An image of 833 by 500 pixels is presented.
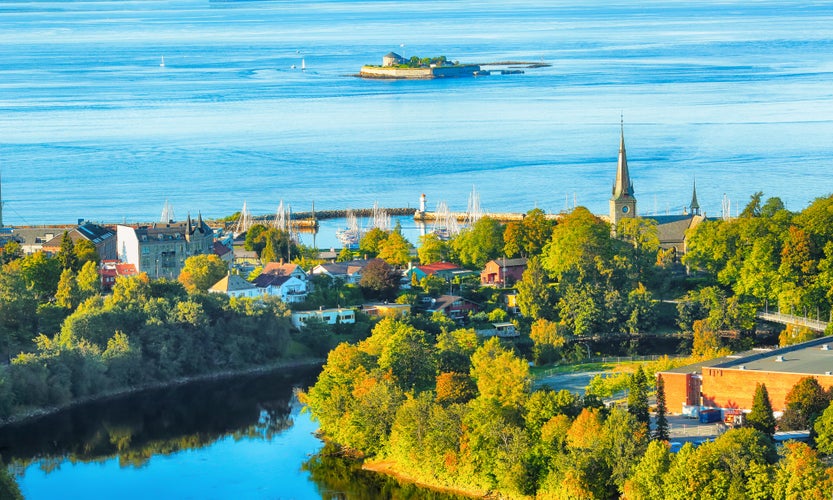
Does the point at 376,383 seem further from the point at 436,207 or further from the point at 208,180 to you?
the point at 208,180

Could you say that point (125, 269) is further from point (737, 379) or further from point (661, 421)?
point (661, 421)

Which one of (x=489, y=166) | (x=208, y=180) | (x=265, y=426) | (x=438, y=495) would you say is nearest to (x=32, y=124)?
(x=208, y=180)

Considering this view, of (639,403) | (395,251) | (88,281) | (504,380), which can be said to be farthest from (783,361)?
(395,251)

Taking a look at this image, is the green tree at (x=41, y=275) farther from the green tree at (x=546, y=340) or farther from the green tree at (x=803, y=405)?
the green tree at (x=803, y=405)

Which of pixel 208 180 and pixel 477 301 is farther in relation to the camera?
pixel 208 180

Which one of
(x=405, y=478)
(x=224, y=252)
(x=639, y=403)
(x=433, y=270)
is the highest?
(x=224, y=252)

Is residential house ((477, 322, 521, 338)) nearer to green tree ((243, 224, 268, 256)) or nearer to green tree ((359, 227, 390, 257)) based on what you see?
green tree ((359, 227, 390, 257))
